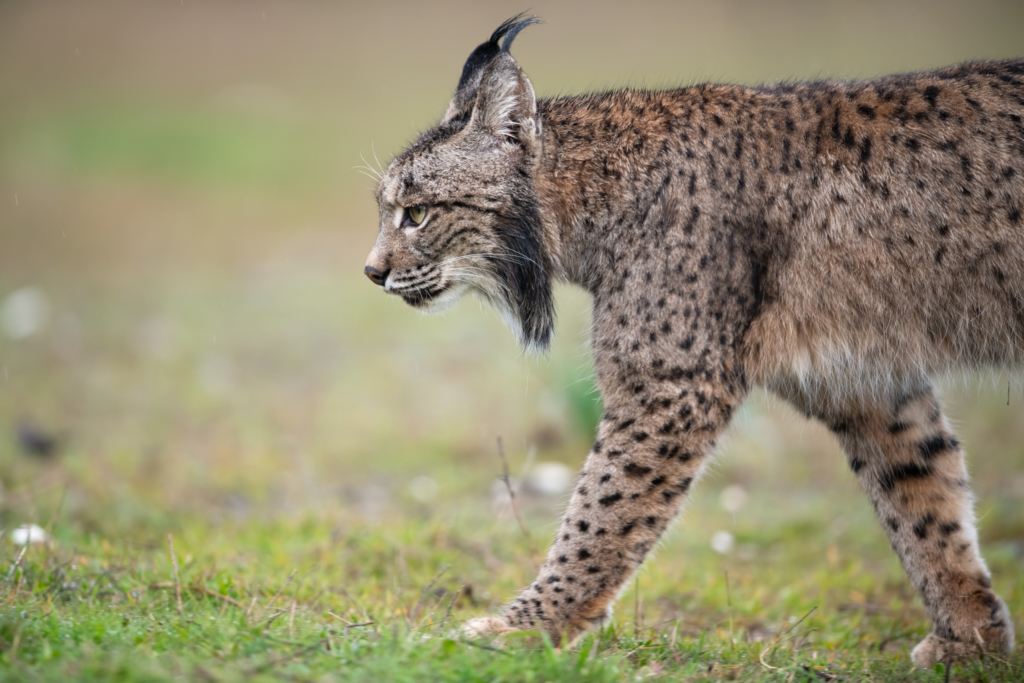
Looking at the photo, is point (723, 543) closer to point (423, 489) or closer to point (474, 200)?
point (423, 489)

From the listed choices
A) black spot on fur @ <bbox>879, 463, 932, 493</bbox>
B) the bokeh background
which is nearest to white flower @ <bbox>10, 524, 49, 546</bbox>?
the bokeh background

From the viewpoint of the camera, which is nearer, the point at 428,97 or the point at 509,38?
the point at 509,38

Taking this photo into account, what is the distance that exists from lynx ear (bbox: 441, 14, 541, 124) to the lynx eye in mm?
478

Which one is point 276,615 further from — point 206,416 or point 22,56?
point 22,56

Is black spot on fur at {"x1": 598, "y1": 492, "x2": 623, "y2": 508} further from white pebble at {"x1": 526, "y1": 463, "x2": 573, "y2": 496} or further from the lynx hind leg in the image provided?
white pebble at {"x1": 526, "y1": 463, "x2": 573, "y2": 496}

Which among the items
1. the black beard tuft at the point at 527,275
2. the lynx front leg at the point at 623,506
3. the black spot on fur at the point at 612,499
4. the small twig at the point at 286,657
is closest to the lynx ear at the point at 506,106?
the black beard tuft at the point at 527,275

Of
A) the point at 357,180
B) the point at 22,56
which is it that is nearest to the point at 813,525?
the point at 357,180

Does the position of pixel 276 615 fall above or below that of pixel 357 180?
below

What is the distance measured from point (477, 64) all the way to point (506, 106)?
0.89ft

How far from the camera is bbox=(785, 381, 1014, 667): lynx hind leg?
A: 4.41 metres

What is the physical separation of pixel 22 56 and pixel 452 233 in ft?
56.2

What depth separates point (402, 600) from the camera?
448 cm

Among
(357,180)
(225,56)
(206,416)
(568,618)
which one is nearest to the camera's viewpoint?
(568,618)

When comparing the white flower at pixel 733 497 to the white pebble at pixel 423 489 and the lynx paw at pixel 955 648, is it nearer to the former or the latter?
the white pebble at pixel 423 489
